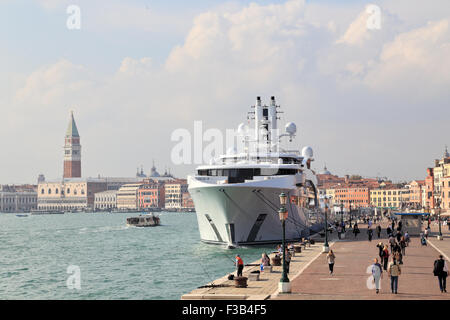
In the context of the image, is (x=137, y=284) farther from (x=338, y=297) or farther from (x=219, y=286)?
(x=338, y=297)

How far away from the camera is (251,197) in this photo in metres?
46.6

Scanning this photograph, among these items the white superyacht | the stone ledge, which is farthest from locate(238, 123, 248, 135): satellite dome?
the stone ledge

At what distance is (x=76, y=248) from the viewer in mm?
65750

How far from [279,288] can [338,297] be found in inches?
96.0

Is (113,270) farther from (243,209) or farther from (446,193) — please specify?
(446,193)

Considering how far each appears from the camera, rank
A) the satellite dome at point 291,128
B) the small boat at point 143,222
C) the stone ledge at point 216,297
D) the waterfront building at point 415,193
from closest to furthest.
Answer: the stone ledge at point 216,297, the satellite dome at point 291,128, the small boat at point 143,222, the waterfront building at point 415,193

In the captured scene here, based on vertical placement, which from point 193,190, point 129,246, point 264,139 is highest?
point 264,139

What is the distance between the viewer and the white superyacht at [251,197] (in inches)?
1844

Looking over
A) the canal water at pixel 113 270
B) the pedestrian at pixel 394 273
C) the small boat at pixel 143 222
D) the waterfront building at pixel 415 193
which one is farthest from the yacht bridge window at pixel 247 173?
the waterfront building at pixel 415 193

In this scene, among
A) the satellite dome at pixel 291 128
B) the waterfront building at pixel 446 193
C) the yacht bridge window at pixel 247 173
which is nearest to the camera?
the yacht bridge window at pixel 247 173

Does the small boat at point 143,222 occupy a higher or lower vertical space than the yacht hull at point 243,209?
lower

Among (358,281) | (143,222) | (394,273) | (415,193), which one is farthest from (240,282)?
(415,193)

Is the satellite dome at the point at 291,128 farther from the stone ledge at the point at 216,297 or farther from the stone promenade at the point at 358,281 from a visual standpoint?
the stone ledge at the point at 216,297
